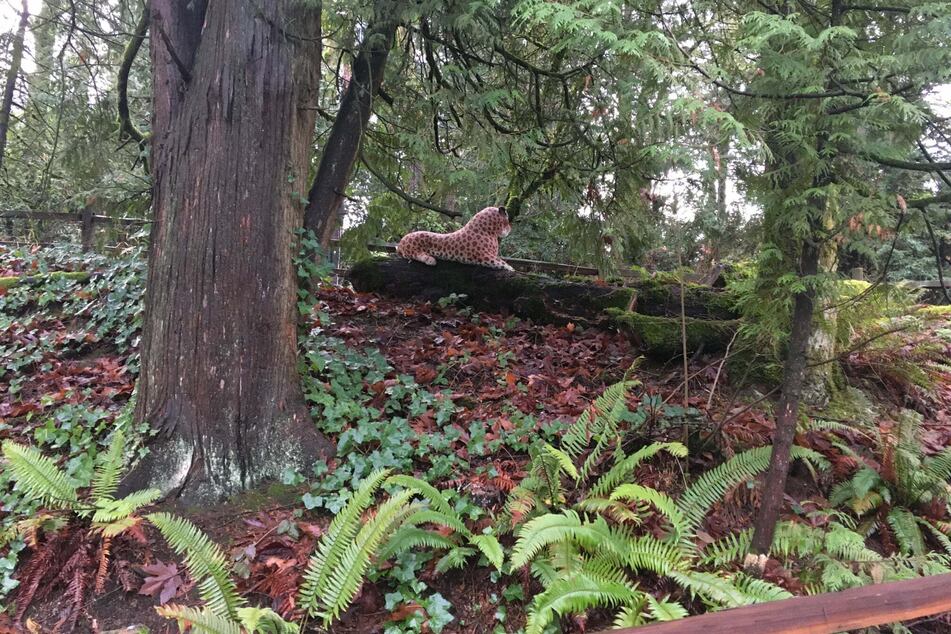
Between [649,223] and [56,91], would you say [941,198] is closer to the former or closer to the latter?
[649,223]

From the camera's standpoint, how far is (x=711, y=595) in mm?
2486

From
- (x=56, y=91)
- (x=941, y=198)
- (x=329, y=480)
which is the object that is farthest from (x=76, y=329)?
(x=941, y=198)

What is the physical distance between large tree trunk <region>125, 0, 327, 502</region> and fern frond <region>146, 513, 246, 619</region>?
28.0 inches

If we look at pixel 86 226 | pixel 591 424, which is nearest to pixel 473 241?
pixel 591 424

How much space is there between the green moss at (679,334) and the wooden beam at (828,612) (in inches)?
125

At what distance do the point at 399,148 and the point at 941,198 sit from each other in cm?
452

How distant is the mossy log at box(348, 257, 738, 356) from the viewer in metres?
5.03

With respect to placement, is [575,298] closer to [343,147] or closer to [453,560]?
[343,147]

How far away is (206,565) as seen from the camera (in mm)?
2508

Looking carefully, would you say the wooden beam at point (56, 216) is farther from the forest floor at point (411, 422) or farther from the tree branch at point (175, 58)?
the tree branch at point (175, 58)

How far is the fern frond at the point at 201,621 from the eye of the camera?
2195 millimetres

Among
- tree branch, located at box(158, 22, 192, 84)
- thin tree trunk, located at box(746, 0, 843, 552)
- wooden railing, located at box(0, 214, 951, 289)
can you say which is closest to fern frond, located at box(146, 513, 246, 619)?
thin tree trunk, located at box(746, 0, 843, 552)

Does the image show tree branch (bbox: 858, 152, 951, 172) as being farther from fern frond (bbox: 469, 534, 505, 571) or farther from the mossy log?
fern frond (bbox: 469, 534, 505, 571)

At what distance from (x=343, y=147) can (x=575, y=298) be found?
3.20 metres
